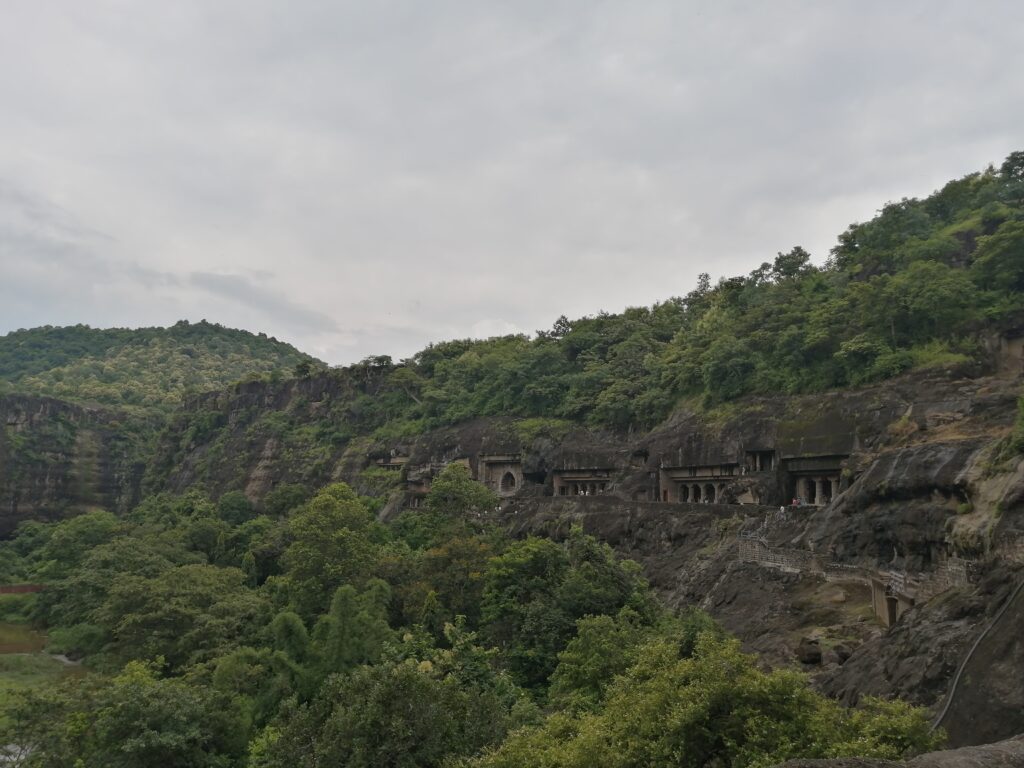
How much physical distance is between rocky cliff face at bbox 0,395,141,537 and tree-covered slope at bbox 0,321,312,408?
1030 cm

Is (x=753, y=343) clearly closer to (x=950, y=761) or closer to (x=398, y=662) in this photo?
(x=398, y=662)

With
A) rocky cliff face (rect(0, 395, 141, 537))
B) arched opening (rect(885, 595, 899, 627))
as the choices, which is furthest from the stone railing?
rocky cliff face (rect(0, 395, 141, 537))

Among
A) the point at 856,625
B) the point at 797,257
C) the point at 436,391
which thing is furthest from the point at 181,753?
the point at 797,257

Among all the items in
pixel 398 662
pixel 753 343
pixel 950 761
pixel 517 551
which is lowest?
pixel 398 662

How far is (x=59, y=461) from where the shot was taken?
72250mm

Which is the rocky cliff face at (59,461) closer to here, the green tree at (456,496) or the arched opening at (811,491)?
the green tree at (456,496)

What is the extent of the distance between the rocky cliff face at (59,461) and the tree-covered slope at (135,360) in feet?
33.8

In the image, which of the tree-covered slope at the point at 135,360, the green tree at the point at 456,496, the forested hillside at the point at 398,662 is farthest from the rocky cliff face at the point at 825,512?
the tree-covered slope at the point at 135,360

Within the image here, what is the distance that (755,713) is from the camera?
8320mm

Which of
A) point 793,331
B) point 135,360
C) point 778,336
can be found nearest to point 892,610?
point 793,331

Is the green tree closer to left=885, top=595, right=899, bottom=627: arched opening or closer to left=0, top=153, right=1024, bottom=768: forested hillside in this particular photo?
left=0, top=153, right=1024, bottom=768: forested hillside

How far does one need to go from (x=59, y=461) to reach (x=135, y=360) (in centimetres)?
4063

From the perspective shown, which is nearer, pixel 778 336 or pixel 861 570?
pixel 861 570

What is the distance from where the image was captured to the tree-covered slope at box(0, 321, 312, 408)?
92188 mm
